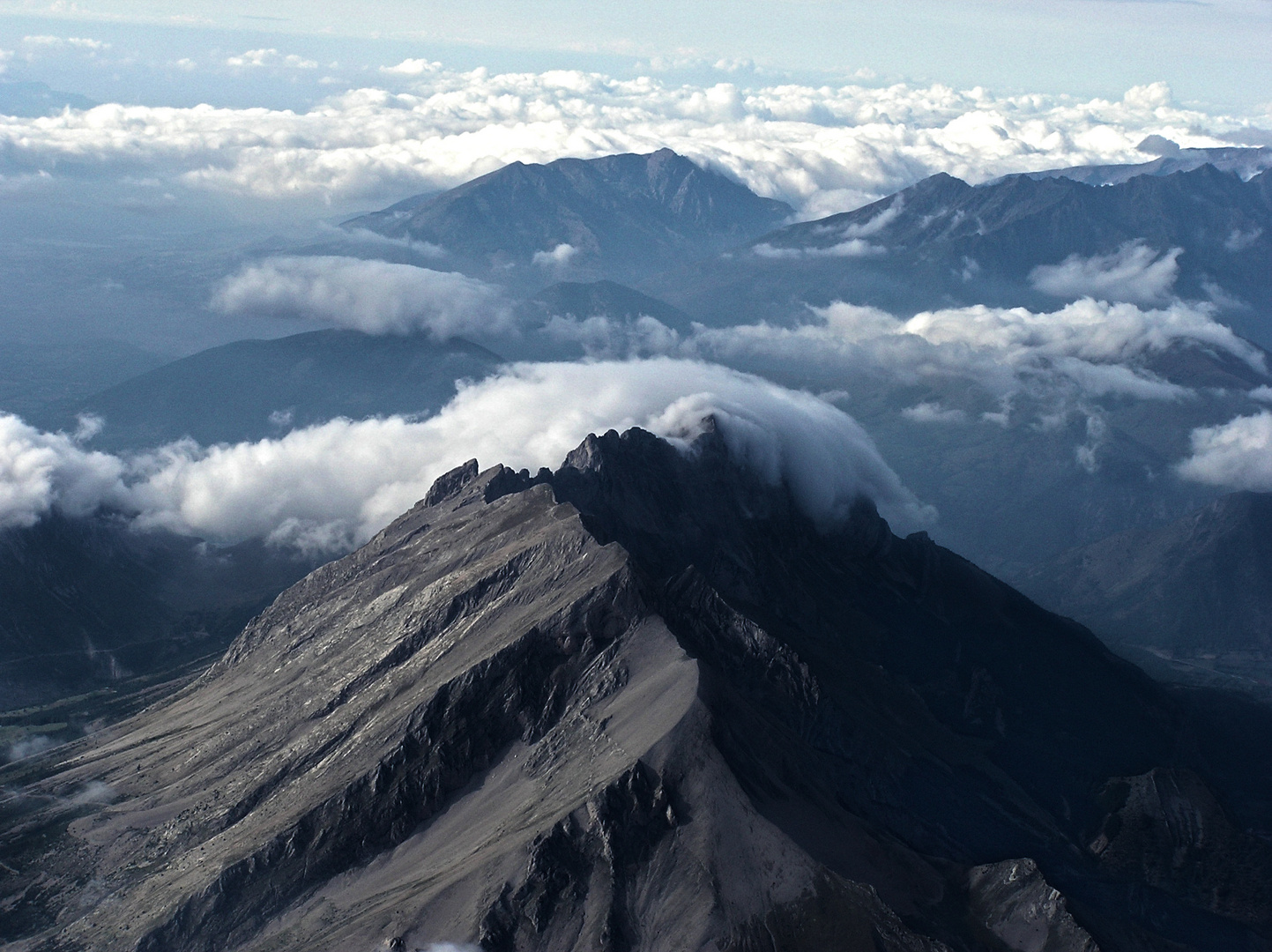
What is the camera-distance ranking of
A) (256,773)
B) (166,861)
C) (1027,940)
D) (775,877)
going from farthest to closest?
1. (256,773)
2. (166,861)
3. (1027,940)
4. (775,877)

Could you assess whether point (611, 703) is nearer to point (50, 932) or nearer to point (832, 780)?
point (832, 780)

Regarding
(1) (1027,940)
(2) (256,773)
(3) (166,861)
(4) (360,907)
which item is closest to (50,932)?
(3) (166,861)

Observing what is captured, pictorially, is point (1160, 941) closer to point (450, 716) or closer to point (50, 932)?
point (450, 716)

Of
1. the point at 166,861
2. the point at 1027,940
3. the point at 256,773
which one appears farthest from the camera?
the point at 256,773

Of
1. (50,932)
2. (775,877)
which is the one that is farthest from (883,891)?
(50,932)

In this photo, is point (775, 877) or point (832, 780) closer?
point (775, 877)

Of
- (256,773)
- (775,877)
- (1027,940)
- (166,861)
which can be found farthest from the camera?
(256,773)

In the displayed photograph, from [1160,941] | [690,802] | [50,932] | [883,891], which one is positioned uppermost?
[690,802]

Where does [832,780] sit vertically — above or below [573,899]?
below

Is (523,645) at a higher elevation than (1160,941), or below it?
higher
